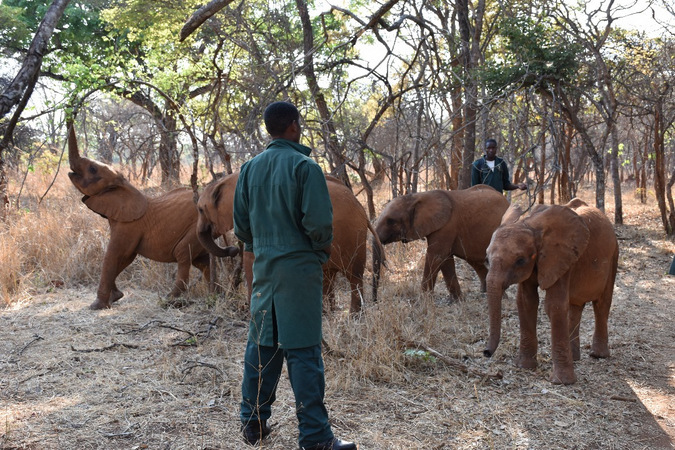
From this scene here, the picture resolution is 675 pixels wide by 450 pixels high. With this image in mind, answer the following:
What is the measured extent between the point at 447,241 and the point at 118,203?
3.83 metres

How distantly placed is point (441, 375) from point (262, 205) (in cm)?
225

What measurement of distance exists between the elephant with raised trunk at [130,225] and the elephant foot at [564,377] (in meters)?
4.28

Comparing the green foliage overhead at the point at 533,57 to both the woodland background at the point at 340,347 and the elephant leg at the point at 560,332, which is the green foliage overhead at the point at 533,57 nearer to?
the woodland background at the point at 340,347

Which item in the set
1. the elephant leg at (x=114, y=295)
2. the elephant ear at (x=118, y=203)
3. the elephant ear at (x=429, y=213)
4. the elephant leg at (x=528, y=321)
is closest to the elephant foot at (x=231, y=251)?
the elephant ear at (x=118, y=203)

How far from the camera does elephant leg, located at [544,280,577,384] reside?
15.0ft

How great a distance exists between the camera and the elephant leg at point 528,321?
483 cm

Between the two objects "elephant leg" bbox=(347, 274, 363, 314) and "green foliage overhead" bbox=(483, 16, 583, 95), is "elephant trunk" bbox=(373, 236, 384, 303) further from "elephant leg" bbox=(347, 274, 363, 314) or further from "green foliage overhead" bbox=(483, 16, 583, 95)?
"green foliage overhead" bbox=(483, 16, 583, 95)

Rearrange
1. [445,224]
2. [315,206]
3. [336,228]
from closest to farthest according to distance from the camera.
Result: [315,206], [336,228], [445,224]

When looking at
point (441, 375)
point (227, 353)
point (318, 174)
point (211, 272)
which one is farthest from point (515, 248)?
point (211, 272)

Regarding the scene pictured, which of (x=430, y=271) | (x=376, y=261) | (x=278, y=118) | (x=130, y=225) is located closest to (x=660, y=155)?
(x=430, y=271)

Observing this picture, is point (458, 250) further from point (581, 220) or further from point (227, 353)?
point (227, 353)

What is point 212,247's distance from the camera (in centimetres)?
639

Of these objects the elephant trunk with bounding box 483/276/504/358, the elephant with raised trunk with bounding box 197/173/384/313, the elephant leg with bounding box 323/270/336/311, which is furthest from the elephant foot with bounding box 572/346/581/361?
the elephant leg with bounding box 323/270/336/311

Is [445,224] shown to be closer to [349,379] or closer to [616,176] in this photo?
[349,379]
